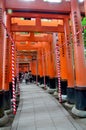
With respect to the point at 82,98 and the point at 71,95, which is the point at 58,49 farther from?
the point at 82,98

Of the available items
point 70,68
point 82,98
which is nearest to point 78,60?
point 82,98

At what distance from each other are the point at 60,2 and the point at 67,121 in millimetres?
4789

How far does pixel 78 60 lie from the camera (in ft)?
26.7

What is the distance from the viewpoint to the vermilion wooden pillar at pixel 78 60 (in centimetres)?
792

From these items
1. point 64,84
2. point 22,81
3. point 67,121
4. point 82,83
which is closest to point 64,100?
point 64,84

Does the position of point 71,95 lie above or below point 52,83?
below

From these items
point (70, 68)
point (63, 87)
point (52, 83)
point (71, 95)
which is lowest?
point (71, 95)

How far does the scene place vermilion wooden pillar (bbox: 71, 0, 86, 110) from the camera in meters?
7.92

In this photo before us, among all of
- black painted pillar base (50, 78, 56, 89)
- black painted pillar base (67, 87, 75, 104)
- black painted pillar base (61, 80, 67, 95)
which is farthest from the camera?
black painted pillar base (50, 78, 56, 89)

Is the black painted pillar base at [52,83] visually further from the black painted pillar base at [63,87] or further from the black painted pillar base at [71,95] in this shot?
the black painted pillar base at [71,95]

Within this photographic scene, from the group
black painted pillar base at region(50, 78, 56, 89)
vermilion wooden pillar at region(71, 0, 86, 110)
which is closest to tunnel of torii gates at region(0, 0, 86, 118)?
vermilion wooden pillar at region(71, 0, 86, 110)

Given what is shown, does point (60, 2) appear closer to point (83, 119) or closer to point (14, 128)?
point (83, 119)

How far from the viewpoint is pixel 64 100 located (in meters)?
11.6

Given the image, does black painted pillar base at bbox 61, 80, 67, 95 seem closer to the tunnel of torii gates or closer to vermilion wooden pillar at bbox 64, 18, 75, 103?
the tunnel of torii gates
